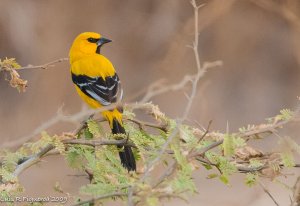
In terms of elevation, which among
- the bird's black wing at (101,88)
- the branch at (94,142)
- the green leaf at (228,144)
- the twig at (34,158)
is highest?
the bird's black wing at (101,88)

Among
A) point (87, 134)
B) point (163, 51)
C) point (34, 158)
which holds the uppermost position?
point (163, 51)

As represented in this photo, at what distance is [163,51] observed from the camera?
841cm

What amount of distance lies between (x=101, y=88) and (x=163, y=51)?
4.39 meters

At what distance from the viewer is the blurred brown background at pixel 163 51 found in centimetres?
800

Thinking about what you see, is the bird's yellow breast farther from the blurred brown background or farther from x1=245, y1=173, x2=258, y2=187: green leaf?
the blurred brown background

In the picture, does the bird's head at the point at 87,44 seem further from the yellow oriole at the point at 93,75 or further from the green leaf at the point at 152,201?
the green leaf at the point at 152,201

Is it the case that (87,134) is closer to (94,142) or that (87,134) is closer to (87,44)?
(94,142)

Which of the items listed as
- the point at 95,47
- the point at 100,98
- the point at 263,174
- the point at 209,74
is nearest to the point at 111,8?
the point at 209,74

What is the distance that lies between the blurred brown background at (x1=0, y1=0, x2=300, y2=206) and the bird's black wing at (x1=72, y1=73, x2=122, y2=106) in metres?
3.31

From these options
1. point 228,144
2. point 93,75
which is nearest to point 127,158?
point 228,144

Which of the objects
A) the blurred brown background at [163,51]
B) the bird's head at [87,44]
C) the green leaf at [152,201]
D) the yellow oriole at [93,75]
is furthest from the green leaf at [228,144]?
the blurred brown background at [163,51]

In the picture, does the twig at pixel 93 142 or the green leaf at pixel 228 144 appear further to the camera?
the twig at pixel 93 142

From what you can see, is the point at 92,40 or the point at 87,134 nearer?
the point at 87,134

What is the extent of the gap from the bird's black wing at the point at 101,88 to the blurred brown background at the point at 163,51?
331 cm
